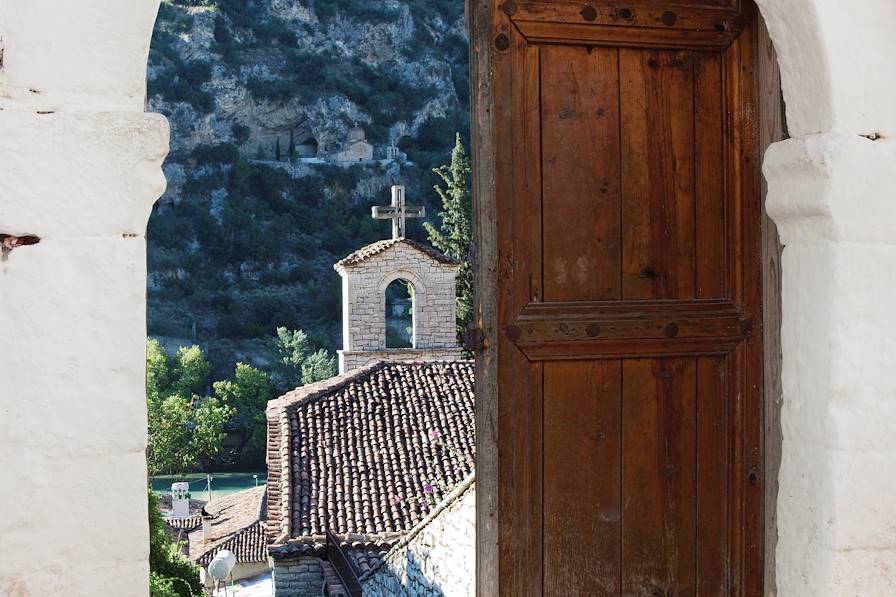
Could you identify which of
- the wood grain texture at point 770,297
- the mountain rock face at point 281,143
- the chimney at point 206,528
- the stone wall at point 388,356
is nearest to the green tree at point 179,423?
the mountain rock face at point 281,143

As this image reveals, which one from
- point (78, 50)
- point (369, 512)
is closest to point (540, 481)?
point (78, 50)

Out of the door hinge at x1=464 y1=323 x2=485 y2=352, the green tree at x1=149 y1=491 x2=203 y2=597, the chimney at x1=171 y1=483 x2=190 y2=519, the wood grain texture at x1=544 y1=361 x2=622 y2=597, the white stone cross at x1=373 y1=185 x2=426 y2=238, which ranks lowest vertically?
the chimney at x1=171 y1=483 x2=190 y2=519

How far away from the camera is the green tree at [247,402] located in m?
32.2

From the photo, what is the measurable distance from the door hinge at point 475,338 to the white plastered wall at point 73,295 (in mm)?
813

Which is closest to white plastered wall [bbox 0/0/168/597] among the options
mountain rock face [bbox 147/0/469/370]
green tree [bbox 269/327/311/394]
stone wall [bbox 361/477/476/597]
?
stone wall [bbox 361/477/476/597]

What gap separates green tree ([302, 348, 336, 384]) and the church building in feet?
44.1

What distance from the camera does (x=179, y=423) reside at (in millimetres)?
30594

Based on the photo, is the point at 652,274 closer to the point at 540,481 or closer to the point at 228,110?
the point at 540,481

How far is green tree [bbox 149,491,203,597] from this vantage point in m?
8.41

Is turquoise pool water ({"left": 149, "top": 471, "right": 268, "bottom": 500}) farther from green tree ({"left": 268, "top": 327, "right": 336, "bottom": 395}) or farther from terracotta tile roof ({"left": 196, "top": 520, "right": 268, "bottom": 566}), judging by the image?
terracotta tile roof ({"left": 196, "top": 520, "right": 268, "bottom": 566})

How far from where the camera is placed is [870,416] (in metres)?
2.26

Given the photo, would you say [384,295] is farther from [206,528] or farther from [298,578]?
[206,528]

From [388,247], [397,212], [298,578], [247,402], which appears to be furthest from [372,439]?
[247,402]

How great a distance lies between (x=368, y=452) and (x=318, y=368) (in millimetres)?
17351
